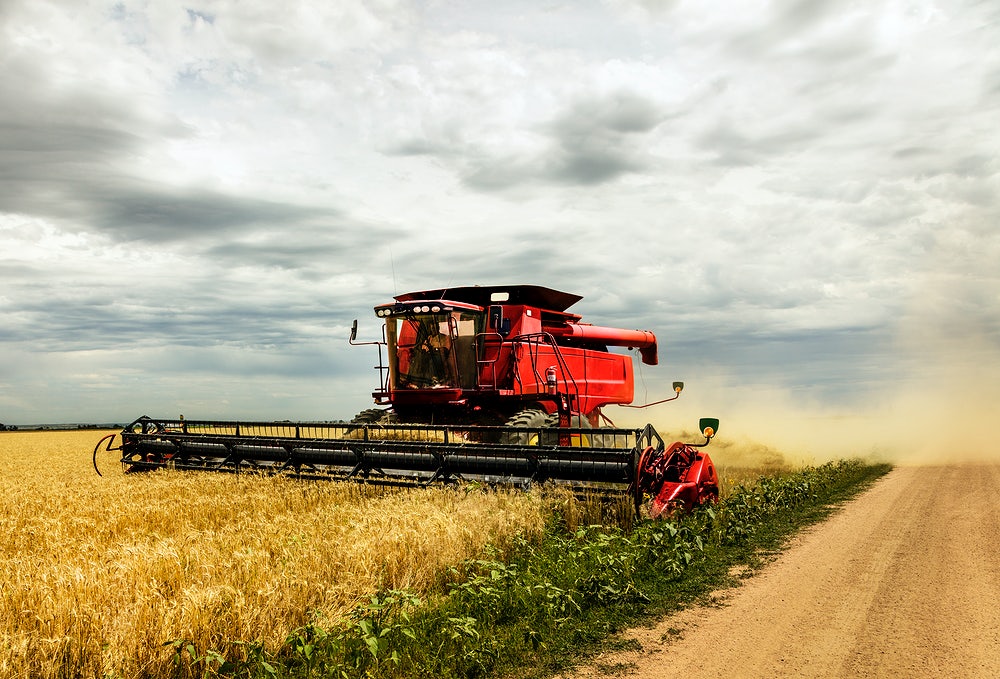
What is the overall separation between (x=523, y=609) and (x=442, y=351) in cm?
778

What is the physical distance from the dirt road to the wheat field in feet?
5.76

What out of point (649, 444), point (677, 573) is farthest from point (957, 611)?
point (649, 444)

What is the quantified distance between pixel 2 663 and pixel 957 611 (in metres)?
6.07

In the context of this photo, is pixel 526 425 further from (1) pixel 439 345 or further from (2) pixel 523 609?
(2) pixel 523 609

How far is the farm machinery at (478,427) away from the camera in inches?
321

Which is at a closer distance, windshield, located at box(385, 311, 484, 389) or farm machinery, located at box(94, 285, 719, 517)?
farm machinery, located at box(94, 285, 719, 517)

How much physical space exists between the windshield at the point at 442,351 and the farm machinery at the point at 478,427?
2 cm

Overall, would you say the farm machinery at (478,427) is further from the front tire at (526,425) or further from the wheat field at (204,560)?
the wheat field at (204,560)

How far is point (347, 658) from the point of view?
166 inches

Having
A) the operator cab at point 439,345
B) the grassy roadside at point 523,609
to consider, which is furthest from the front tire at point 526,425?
the grassy roadside at point 523,609

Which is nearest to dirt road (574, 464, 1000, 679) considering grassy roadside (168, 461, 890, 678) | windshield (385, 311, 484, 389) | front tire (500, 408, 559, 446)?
grassy roadside (168, 461, 890, 678)

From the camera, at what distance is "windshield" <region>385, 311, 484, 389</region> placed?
12.6 m

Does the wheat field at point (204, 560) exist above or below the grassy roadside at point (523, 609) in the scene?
above

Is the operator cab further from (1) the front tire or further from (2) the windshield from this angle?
(1) the front tire
